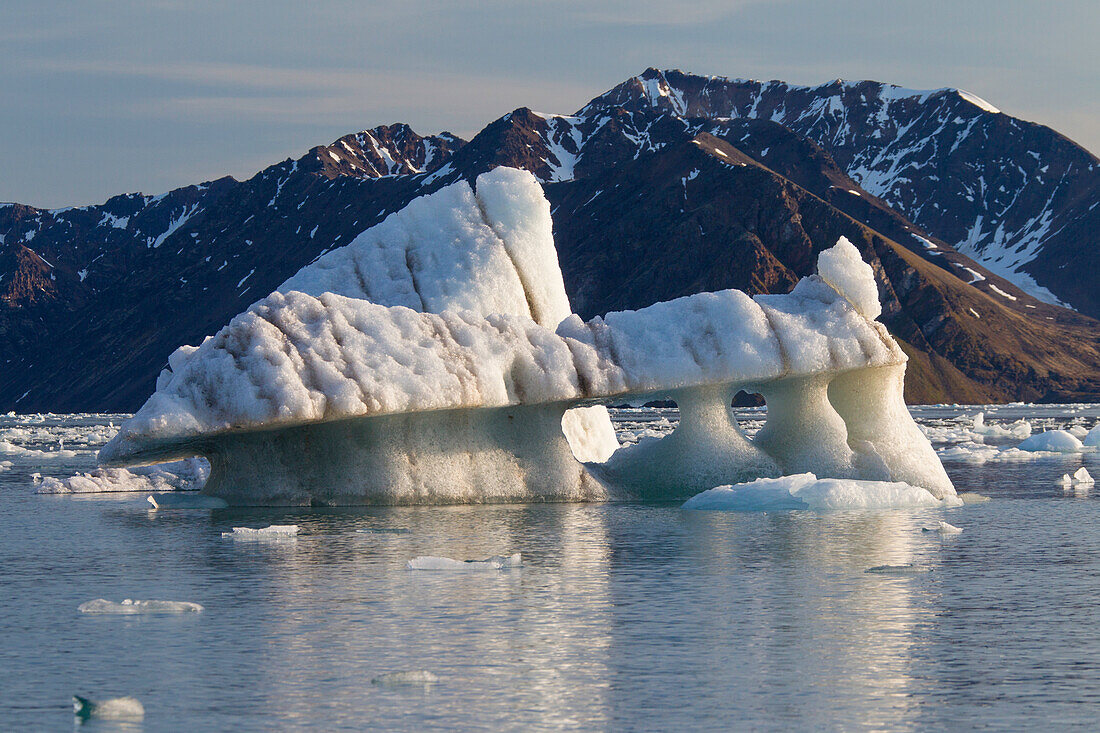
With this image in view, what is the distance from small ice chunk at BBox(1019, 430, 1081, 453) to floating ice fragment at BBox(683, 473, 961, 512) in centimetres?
2594

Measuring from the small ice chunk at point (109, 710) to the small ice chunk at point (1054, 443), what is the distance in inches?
1725

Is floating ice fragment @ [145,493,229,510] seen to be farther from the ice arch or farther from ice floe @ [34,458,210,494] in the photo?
ice floe @ [34,458,210,494]

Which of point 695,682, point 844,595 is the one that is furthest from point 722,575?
point 695,682

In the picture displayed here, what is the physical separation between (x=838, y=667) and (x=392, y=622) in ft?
15.4

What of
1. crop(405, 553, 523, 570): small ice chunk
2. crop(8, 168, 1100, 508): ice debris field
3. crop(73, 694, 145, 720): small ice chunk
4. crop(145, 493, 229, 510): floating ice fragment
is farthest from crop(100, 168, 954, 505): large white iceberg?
crop(73, 694, 145, 720): small ice chunk

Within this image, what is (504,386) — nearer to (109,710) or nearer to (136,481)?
(136,481)

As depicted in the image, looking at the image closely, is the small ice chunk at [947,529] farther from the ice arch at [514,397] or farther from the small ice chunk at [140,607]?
the small ice chunk at [140,607]

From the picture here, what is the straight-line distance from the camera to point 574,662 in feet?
41.3

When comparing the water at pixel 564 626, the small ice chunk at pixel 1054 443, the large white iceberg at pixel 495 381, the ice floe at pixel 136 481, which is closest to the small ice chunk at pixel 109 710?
the water at pixel 564 626

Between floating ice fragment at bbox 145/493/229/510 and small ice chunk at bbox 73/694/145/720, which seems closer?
small ice chunk at bbox 73/694/145/720

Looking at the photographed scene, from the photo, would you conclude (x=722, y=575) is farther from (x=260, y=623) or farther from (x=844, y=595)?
(x=260, y=623)

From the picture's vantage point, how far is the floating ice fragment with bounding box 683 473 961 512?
25.5 meters

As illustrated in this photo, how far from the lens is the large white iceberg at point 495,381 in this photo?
2342 centimetres

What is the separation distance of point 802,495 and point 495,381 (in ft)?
19.8
